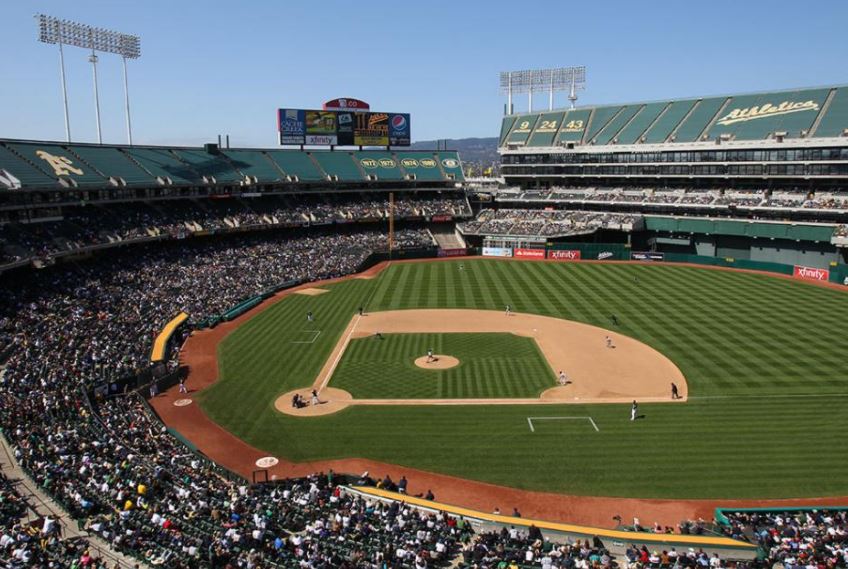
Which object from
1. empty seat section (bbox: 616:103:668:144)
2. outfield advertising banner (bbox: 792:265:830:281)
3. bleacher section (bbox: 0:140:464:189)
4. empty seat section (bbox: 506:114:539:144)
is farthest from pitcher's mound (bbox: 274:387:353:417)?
empty seat section (bbox: 506:114:539:144)

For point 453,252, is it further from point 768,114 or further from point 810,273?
point 768,114

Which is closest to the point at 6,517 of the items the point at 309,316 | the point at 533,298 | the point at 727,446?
the point at 727,446

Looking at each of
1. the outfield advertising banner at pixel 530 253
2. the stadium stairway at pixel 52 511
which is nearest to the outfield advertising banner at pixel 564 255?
the outfield advertising banner at pixel 530 253

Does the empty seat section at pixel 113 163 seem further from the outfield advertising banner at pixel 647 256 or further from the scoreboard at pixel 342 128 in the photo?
the outfield advertising banner at pixel 647 256

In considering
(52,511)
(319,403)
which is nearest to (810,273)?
(319,403)

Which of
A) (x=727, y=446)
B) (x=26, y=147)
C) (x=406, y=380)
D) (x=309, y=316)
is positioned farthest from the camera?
(x=26, y=147)

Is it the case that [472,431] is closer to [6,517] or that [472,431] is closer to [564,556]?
[564,556]

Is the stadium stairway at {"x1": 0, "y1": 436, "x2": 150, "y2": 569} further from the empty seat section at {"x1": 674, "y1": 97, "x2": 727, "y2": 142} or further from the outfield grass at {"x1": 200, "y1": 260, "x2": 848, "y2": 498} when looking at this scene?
the empty seat section at {"x1": 674, "y1": 97, "x2": 727, "y2": 142}

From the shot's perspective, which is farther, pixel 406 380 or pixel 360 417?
pixel 406 380
